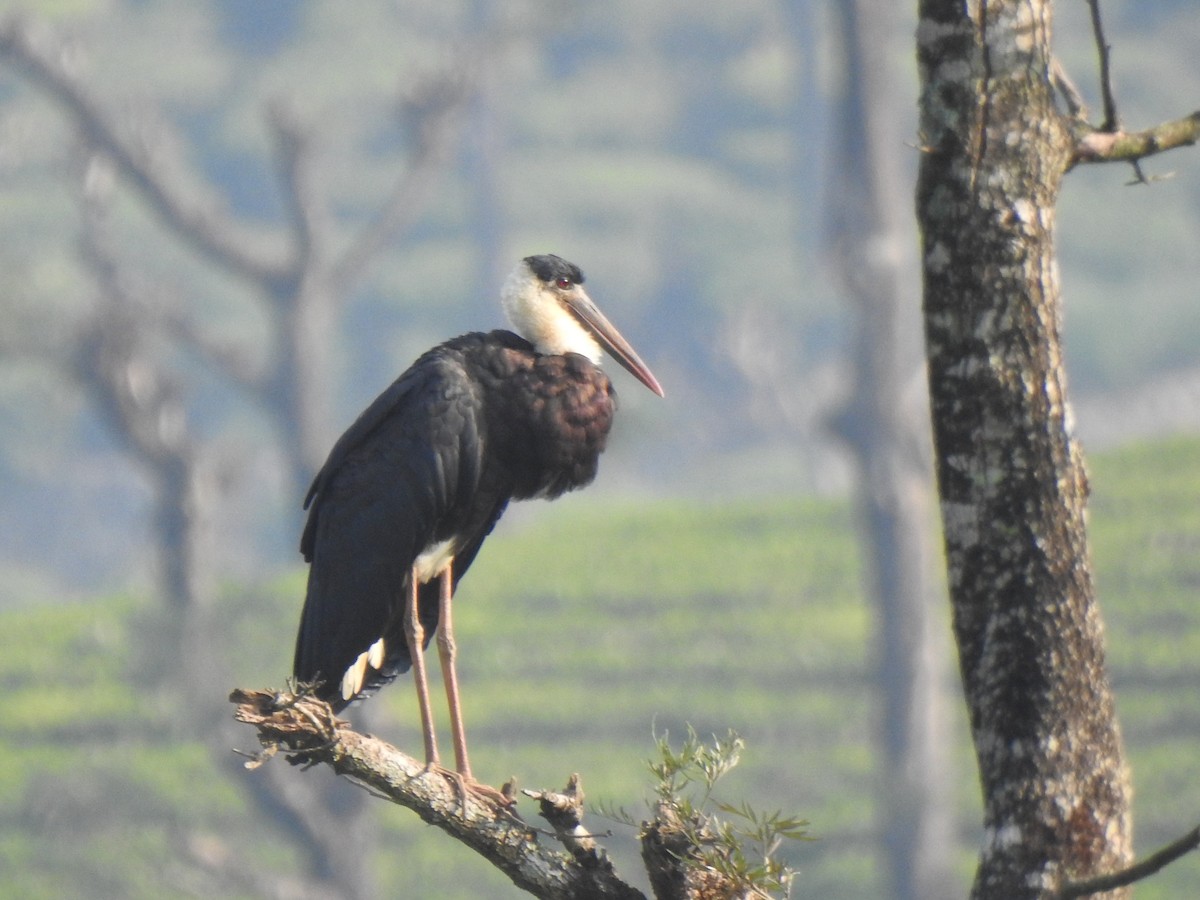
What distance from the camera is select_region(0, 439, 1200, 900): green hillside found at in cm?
1645

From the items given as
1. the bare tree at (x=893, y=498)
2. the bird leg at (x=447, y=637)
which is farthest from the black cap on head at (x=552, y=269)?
the bare tree at (x=893, y=498)

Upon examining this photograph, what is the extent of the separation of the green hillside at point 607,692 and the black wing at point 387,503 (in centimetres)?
876

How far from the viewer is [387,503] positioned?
219 inches

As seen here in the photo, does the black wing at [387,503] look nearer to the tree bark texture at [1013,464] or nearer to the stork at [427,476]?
the stork at [427,476]

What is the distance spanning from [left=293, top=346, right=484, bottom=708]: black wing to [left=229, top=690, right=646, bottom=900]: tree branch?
43.6 inches

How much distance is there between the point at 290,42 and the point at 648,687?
36.0 metres

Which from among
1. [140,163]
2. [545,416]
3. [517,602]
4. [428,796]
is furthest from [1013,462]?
[517,602]

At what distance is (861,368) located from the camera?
16641 millimetres

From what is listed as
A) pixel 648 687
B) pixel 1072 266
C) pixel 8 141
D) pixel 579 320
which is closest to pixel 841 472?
pixel 1072 266

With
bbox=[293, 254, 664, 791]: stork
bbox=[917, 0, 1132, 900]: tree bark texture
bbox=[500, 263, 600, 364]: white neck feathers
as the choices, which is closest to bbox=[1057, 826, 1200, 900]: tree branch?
bbox=[917, 0, 1132, 900]: tree bark texture

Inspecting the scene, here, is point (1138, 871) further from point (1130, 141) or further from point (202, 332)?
point (202, 332)

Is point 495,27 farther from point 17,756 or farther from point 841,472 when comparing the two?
point 841,472

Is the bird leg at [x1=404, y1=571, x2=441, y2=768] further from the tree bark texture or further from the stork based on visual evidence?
the tree bark texture

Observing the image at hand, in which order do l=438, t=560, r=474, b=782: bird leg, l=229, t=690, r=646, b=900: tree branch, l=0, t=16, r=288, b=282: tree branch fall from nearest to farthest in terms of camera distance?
l=229, t=690, r=646, b=900: tree branch, l=438, t=560, r=474, b=782: bird leg, l=0, t=16, r=288, b=282: tree branch
